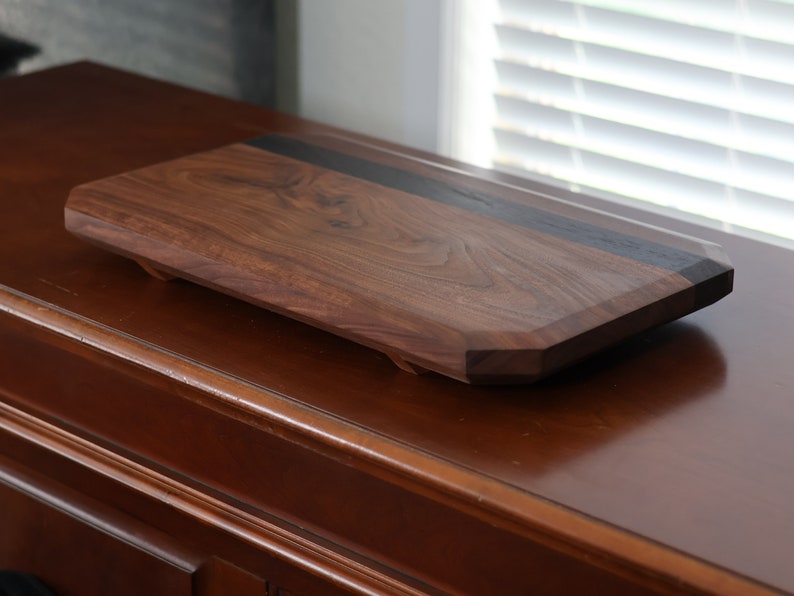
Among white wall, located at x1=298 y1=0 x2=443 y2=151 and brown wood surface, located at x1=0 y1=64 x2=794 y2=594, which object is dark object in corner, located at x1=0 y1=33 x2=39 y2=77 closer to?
white wall, located at x1=298 y1=0 x2=443 y2=151

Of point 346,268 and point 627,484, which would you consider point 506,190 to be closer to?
point 346,268

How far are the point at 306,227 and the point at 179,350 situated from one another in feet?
0.38

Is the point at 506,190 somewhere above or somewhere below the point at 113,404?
above

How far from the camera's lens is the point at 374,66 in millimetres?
1163

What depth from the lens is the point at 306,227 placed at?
0.68 metres

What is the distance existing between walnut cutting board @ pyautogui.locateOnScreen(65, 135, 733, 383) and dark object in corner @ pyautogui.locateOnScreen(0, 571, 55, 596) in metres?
0.24

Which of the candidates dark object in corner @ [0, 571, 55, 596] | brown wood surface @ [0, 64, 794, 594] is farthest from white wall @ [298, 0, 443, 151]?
dark object in corner @ [0, 571, 55, 596]

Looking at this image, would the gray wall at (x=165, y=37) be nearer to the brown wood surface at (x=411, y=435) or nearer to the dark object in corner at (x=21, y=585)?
the brown wood surface at (x=411, y=435)

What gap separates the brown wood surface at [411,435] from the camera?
481 mm

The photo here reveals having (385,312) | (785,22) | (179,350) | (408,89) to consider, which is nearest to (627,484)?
(385,312)

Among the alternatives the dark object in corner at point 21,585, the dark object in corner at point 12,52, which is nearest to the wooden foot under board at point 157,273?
the dark object in corner at point 21,585

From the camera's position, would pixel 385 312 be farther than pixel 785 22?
No

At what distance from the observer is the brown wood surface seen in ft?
Result: 1.58

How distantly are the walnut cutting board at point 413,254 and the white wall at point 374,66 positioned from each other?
334 millimetres
